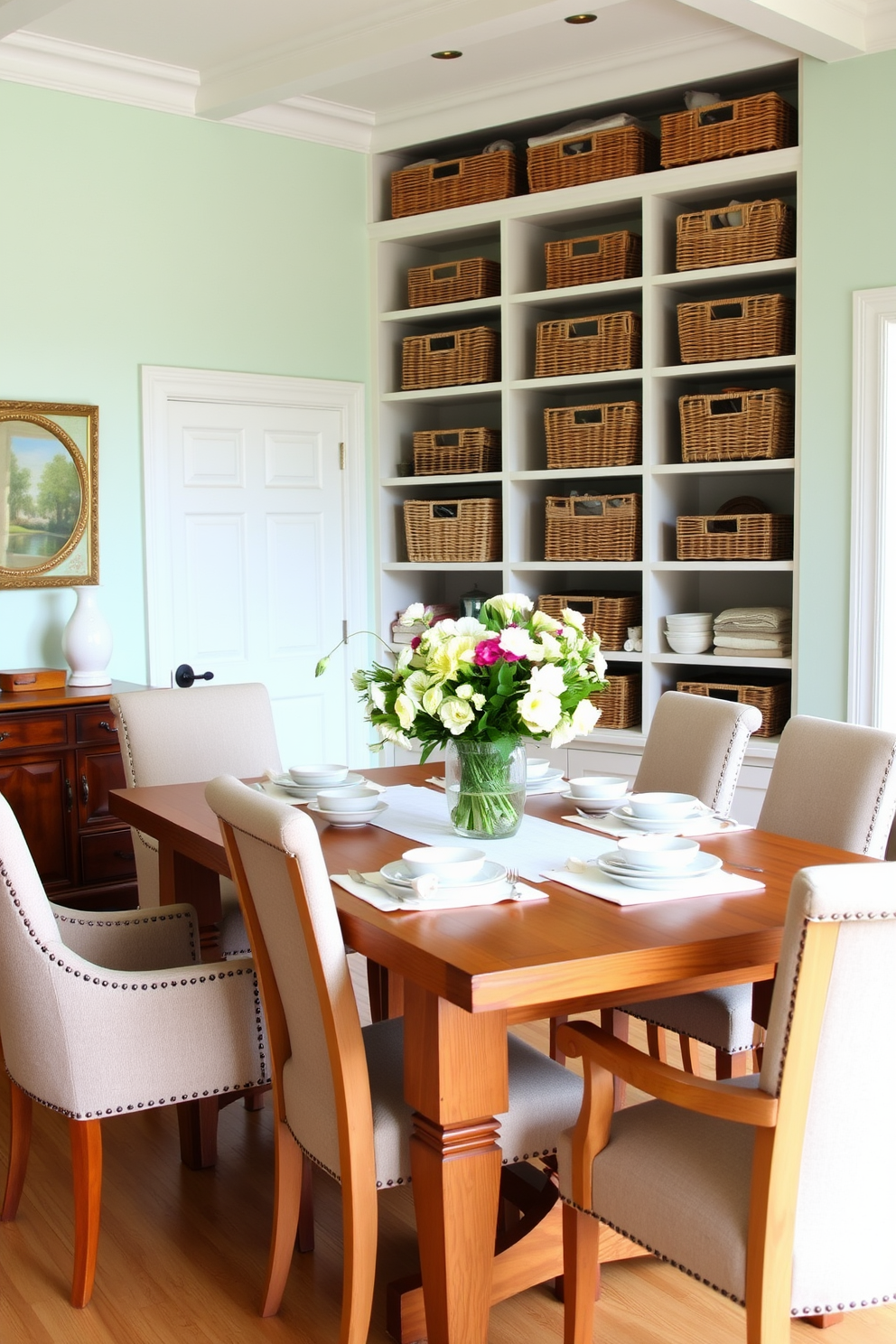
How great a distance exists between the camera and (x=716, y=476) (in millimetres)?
5012

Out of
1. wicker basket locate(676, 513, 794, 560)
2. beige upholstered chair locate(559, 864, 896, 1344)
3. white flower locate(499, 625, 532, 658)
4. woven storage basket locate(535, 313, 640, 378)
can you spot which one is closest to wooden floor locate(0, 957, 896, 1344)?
beige upholstered chair locate(559, 864, 896, 1344)

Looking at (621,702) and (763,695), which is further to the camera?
(621,702)

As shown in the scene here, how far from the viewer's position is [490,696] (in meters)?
2.53

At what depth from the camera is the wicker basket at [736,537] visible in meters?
4.51

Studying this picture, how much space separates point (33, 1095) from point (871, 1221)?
1487mm

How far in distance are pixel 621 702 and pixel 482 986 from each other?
10.2 feet

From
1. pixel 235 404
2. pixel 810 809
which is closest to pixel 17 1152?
pixel 810 809

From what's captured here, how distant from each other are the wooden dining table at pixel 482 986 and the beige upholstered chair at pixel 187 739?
139cm

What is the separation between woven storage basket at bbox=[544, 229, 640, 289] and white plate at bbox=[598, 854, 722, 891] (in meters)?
2.98

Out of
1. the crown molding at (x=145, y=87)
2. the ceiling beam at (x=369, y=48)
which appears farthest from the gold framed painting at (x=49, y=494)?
the ceiling beam at (x=369, y=48)

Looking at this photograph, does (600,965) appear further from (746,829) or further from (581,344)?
(581,344)

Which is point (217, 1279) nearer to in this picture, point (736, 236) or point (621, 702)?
point (621, 702)

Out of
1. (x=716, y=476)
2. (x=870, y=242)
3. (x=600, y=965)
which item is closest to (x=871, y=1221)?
(x=600, y=965)

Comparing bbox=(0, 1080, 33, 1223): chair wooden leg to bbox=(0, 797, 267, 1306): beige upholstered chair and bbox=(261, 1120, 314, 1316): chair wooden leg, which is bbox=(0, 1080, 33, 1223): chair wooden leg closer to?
bbox=(0, 797, 267, 1306): beige upholstered chair
